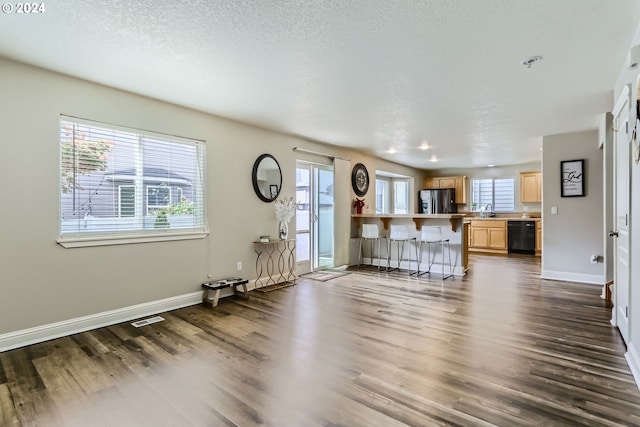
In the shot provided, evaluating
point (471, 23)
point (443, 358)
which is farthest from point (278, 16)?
point (443, 358)

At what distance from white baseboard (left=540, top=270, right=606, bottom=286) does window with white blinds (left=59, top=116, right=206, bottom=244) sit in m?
5.31

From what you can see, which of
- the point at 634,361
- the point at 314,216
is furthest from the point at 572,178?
the point at 314,216

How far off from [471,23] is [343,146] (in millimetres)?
4202

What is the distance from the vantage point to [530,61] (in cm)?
269

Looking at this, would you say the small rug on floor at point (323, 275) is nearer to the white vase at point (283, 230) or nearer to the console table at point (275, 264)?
the console table at point (275, 264)

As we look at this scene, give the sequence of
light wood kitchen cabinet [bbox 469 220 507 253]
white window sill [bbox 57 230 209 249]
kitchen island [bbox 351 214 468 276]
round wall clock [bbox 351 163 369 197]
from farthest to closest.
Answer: light wood kitchen cabinet [bbox 469 220 507 253] < round wall clock [bbox 351 163 369 197] < kitchen island [bbox 351 214 468 276] < white window sill [bbox 57 230 209 249]

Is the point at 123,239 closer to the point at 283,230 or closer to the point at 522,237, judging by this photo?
the point at 283,230

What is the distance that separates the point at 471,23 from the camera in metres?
2.15

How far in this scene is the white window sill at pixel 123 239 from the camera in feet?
10.0

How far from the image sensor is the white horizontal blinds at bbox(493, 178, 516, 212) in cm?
898
